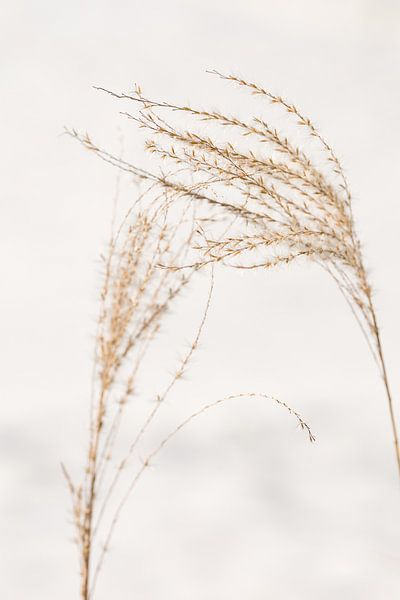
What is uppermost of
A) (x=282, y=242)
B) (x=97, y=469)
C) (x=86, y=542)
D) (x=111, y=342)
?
(x=282, y=242)

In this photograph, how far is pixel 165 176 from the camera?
311 centimetres

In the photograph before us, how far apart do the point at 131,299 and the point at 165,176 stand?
1.71ft

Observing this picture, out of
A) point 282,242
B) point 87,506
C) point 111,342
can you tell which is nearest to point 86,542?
point 87,506

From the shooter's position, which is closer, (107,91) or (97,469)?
(97,469)

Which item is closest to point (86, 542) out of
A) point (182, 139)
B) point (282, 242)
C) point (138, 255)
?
point (138, 255)

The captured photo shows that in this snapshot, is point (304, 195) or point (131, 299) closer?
point (131, 299)

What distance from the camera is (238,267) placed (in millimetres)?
3092

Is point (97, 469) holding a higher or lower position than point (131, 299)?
lower

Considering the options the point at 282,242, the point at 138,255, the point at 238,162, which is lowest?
the point at 138,255

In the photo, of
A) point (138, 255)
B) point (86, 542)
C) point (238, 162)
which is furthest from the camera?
point (238, 162)

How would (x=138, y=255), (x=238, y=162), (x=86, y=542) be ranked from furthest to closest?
(x=238, y=162) < (x=138, y=255) < (x=86, y=542)

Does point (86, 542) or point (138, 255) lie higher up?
point (138, 255)

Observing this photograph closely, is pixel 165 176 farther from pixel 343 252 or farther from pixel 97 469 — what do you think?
pixel 97 469

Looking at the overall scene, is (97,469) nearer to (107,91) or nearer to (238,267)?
(238,267)
